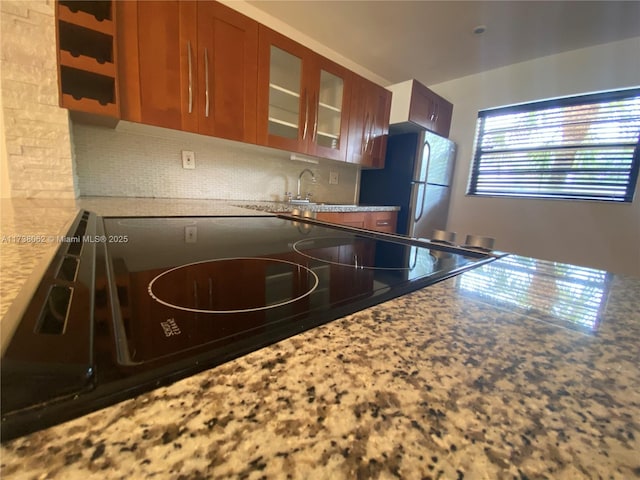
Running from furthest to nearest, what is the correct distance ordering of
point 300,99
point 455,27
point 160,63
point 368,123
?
point 368,123
point 455,27
point 300,99
point 160,63

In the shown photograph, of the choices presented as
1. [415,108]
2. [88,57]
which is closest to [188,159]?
[88,57]

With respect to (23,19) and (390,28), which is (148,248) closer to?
(23,19)

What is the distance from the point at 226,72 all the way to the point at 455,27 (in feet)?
5.75

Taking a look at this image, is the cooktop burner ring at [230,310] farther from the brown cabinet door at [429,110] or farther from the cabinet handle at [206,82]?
the brown cabinet door at [429,110]

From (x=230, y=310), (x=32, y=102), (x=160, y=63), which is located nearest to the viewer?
(x=230, y=310)

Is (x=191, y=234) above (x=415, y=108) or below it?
below

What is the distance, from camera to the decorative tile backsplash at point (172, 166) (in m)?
1.47

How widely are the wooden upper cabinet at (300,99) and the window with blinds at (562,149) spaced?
1.67m

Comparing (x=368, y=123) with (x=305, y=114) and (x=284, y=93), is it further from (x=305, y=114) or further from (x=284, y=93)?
(x=284, y=93)

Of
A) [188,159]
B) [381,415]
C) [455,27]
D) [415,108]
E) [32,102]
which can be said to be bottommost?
[381,415]

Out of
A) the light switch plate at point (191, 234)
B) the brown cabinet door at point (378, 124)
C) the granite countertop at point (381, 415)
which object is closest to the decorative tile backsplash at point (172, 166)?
the brown cabinet door at point (378, 124)

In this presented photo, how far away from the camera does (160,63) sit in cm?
130

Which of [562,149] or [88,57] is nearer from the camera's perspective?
[88,57]

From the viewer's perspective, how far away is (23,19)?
1.05 meters
